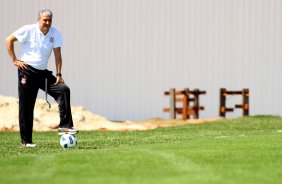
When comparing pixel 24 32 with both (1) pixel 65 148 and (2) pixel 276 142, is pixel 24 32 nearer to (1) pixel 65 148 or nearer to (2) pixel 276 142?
(1) pixel 65 148

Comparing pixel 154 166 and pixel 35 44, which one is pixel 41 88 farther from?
pixel 154 166

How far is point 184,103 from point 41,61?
26.0 metres

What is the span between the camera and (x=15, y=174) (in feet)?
30.0

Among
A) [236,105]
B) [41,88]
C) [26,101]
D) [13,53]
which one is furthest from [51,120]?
[13,53]

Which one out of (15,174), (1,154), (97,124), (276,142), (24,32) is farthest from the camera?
(97,124)

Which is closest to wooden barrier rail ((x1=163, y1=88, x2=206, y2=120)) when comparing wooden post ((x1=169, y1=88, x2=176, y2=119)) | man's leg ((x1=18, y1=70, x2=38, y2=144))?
wooden post ((x1=169, y1=88, x2=176, y2=119))

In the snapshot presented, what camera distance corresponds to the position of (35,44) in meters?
14.0

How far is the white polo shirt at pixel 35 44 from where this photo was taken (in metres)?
14.0

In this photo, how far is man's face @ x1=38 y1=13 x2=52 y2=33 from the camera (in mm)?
13828

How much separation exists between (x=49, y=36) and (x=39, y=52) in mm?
369

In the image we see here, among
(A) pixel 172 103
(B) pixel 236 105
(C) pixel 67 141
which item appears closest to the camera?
(C) pixel 67 141

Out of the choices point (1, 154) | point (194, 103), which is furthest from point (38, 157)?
point (194, 103)

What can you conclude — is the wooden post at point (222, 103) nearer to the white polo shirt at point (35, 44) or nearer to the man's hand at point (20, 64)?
the white polo shirt at point (35, 44)

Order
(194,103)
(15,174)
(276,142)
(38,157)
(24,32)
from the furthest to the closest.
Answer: (194,103)
(276,142)
(24,32)
(38,157)
(15,174)
